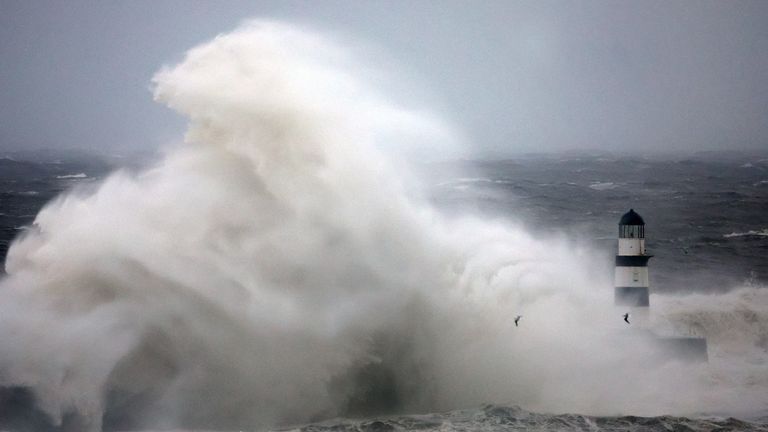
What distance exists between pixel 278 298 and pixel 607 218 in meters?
28.5

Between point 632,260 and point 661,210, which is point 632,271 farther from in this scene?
point 661,210

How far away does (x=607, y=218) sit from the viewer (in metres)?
41.5

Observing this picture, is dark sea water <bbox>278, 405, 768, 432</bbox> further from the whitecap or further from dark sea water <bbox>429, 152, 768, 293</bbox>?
the whitecap

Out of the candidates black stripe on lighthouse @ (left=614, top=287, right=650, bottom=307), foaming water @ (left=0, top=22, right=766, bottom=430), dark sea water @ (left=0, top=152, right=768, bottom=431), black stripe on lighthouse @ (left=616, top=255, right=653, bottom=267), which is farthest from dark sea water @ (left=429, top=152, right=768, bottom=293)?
foaming water @ (left=0, top=22, right=766, bottom=430)

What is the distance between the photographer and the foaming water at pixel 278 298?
15.7m

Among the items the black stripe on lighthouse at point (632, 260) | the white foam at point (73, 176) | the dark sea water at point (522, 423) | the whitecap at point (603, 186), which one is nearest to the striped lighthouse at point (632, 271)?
the black stripe on lighthouse at point (632, 260)

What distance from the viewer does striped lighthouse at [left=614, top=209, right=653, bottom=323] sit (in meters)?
20.0

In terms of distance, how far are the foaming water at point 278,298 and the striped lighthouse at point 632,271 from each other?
821 millimetres

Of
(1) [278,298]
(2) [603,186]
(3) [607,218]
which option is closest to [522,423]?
(1) [278,298]

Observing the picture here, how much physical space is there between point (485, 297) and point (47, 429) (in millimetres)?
9889

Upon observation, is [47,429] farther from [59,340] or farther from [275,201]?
[275,201]

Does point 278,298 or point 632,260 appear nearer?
point 278,298

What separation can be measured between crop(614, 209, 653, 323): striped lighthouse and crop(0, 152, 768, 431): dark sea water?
5259 millimetres

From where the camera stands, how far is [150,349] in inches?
630
